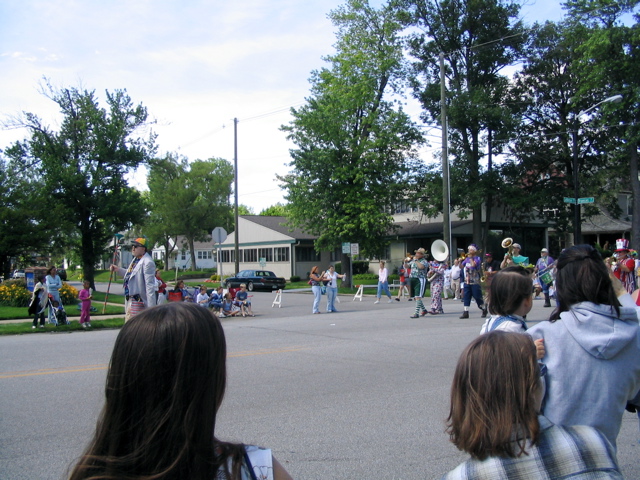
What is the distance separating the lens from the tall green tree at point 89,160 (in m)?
34.8

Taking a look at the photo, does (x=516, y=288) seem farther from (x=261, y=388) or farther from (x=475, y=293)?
(x=475, y=293)

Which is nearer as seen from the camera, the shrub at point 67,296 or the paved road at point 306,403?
the paved road at point 306,403

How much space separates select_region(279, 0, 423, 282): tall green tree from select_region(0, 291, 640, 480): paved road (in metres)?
23.3

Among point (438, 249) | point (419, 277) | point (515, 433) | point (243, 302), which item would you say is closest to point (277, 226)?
point (438, 249)

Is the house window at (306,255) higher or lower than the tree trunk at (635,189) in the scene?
lower

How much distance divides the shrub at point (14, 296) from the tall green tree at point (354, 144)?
682 inches

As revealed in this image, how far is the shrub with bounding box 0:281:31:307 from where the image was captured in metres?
23.8

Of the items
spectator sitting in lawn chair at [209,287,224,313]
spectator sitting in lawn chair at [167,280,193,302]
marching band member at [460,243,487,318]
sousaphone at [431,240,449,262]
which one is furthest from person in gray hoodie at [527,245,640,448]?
spectator sitting in lawn chair at [209,287,224,313]

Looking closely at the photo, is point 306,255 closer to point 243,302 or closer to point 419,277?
point 243,302

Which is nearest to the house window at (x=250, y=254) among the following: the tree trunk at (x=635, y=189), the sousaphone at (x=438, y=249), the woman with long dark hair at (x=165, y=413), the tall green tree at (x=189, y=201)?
the tall green tree at (x=189, y=201)

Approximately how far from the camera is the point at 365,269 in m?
48.8

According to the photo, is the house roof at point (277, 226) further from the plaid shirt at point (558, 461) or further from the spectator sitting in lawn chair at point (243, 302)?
the plaid shirt at point (558, 461)

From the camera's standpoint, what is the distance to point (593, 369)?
2.76 metres

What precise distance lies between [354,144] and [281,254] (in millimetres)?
20371
